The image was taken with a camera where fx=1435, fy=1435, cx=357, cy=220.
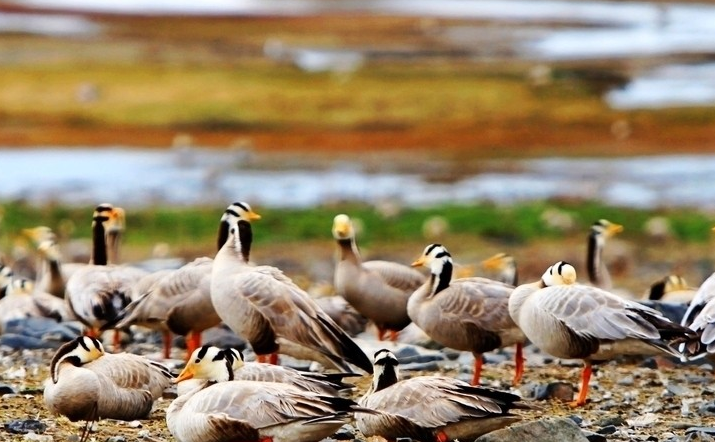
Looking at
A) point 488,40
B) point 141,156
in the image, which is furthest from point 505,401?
point 488,40

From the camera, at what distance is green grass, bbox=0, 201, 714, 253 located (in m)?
25.0

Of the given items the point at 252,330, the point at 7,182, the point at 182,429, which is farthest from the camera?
the point at 7,182

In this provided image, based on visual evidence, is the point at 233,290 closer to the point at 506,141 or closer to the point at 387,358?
the point at 387,358

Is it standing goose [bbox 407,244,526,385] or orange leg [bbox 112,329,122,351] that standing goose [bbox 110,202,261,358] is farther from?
standing goose [bbox 407,244,526,385]

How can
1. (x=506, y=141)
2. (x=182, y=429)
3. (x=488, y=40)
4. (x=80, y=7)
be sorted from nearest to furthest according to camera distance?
1. (x=182, y=429)
2. (x=506, y=141)
3. (x=488, y=40)
4. (x=80, y=7)

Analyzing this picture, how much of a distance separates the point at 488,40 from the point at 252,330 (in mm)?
50479

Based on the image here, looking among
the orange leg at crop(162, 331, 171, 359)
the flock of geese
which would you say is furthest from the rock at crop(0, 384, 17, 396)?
the orange leg at crop(162, 331, 171, 359)

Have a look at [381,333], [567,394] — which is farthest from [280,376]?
[381,333]

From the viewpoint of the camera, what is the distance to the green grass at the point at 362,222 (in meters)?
25.0

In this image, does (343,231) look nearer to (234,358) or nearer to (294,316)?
(294,316)

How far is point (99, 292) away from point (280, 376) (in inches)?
172

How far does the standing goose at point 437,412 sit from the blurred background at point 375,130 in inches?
459

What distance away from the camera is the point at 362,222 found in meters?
25.7

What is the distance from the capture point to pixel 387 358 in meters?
9.94
